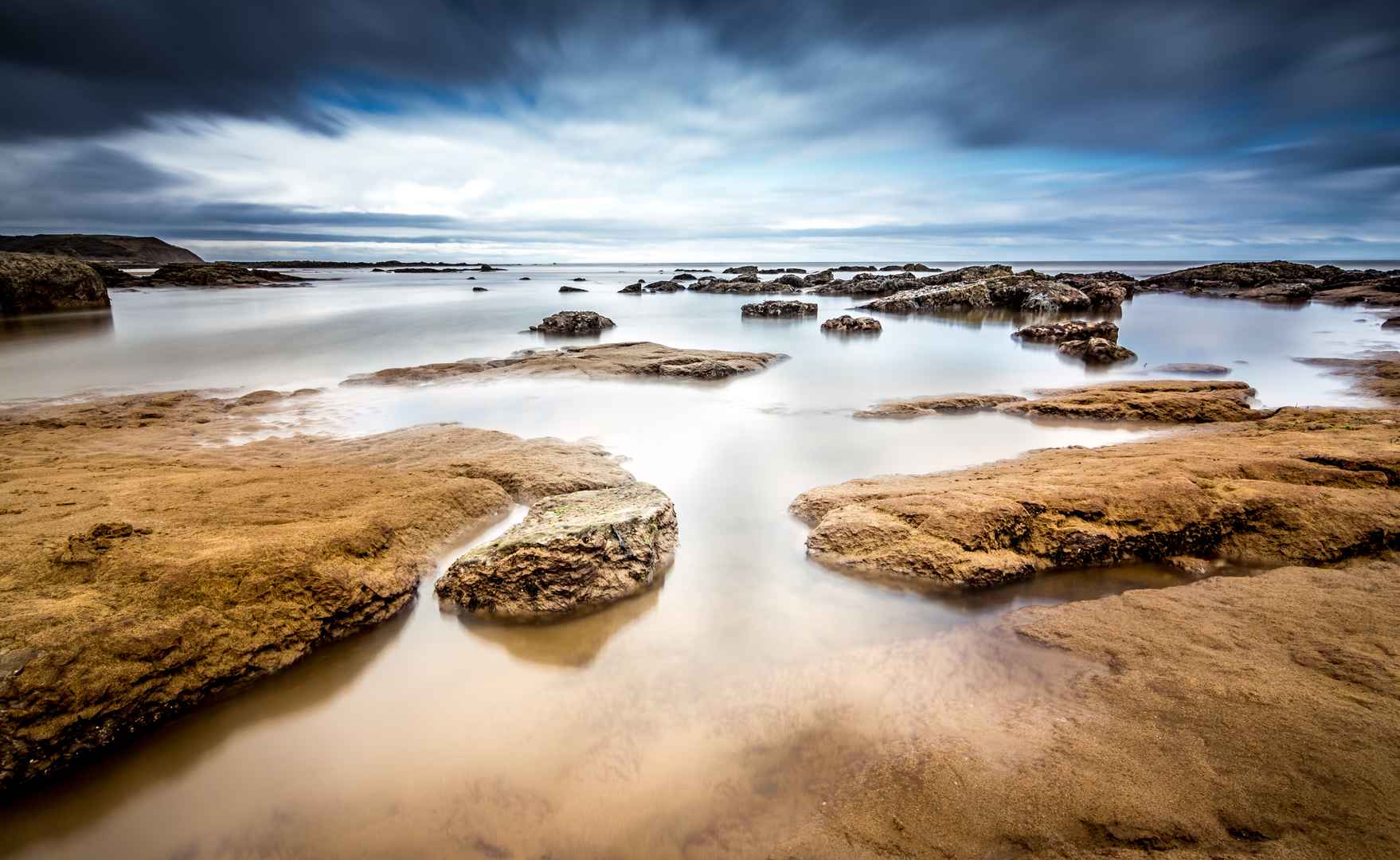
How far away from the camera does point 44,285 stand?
23.0 meters

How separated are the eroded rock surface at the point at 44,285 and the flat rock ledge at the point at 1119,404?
3231 cm

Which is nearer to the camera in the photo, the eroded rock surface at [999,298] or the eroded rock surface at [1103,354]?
the eroded rock surface at [1103,354]

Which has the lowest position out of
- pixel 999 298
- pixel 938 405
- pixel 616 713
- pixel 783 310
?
pixel 616 713

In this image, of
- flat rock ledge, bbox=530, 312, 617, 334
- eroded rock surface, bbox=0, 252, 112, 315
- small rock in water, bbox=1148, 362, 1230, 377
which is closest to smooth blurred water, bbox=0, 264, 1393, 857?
small rock in water, bbox=1148, 362, 1230, 377

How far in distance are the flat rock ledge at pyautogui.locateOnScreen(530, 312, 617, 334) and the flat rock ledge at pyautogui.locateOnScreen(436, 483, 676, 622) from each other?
16.3m

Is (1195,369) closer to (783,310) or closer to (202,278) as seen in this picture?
(783,310)

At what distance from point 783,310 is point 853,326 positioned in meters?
5.40

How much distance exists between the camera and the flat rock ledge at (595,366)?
11742 mm

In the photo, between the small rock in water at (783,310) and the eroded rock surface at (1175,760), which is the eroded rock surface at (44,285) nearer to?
the small rock in water at (783,310)

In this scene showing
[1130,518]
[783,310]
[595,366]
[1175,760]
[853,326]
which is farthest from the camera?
[783,310]

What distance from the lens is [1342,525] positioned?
4051 mm

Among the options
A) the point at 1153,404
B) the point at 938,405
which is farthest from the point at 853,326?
the point at 1153,404

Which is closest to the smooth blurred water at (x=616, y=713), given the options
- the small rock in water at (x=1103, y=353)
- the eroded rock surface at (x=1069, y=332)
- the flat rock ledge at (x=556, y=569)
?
the flat rock ledge at (x=556, y=569)

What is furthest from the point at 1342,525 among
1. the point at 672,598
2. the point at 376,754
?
the point at 376,754
